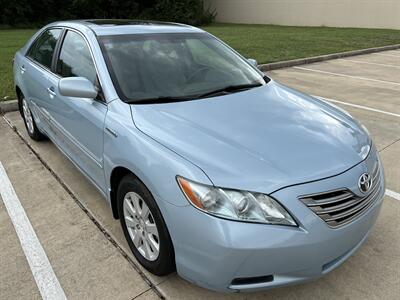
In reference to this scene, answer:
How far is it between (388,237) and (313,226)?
1266 millimetres

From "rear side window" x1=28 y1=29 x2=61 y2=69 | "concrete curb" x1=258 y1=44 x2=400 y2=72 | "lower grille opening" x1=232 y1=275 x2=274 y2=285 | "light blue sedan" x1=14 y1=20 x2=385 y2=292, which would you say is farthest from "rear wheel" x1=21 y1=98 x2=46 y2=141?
"concrete curb" x1=258 y1=44 x2=400 y2=72

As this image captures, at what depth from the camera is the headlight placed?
6.52 ft

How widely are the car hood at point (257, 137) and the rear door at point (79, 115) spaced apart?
426 mm

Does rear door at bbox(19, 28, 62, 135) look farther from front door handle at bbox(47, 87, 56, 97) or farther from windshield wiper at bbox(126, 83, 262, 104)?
windshield wiper at bbox(126, 83, 262, 104)

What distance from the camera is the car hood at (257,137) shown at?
210 centimetres

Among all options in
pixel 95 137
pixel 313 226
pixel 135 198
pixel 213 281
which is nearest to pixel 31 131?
pixel 95 137

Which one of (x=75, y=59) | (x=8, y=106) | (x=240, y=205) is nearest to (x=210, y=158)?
(x=240, y=205)

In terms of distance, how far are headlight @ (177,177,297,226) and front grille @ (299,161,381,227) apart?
15 centimetres

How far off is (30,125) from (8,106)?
160 centimetres

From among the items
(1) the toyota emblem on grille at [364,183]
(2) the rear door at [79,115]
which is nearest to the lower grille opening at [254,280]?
(1) the toyota emblem on grille at [364,183]

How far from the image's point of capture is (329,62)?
11.4 meters

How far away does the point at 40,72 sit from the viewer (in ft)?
13.4

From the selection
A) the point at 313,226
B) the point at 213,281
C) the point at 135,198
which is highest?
the point at 313,226

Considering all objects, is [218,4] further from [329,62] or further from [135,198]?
[135,198]
